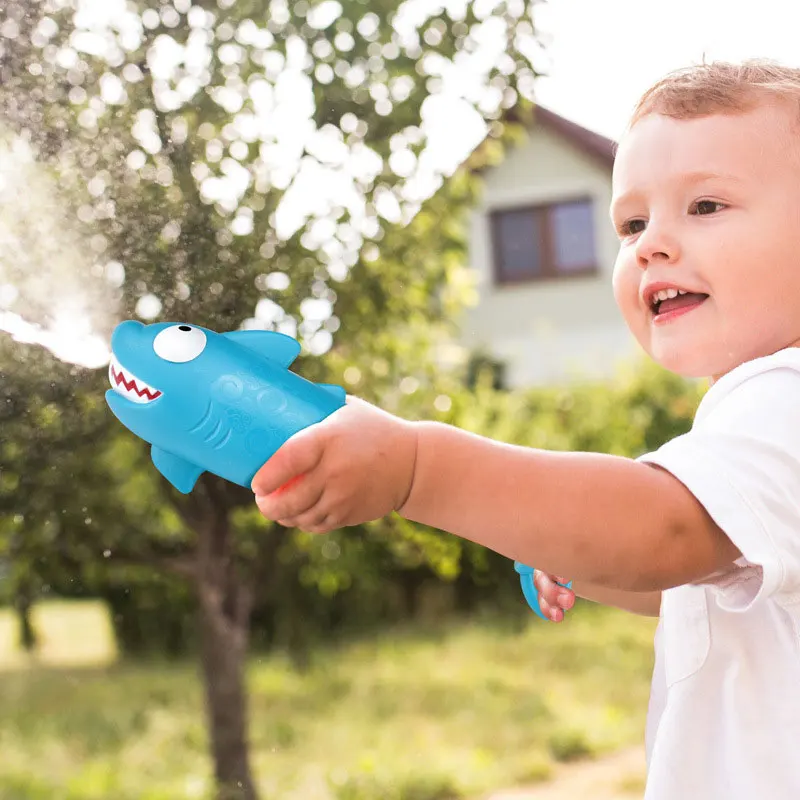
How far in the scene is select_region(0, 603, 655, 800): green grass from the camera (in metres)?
3.48

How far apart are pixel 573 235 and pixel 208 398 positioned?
31.6 feet

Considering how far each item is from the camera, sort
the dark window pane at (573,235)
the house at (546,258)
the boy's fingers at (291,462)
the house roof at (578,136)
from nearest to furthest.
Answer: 1. the boy's fingers at (291,462)
2. the house roof at (578,136)
3. the house at (546,258)
4. the dark window pane at (573,235)

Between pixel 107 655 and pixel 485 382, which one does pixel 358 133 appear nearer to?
pixel 107 655

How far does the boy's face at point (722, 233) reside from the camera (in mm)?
1039

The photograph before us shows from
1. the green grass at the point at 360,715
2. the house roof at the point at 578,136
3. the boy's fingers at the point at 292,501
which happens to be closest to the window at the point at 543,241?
the house roof at the point at 578,136

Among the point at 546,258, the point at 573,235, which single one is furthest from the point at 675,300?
the point at 546,258

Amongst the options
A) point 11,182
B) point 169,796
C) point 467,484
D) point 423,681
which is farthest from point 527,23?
point 423,681

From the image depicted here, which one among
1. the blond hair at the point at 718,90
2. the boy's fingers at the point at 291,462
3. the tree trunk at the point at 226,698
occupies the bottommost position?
the tree trunk at the point at 226,698

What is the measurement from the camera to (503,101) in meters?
2.34

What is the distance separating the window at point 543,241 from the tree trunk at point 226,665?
772cm

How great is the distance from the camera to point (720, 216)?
1.04 m

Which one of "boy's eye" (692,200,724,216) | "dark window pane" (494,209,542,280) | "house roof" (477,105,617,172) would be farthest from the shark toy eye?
"dark window pane" (494,209,542,280)

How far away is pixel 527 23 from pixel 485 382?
521 cm

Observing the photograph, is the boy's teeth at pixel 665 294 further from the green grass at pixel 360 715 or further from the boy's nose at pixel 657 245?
the green grass at pixel 360 715
